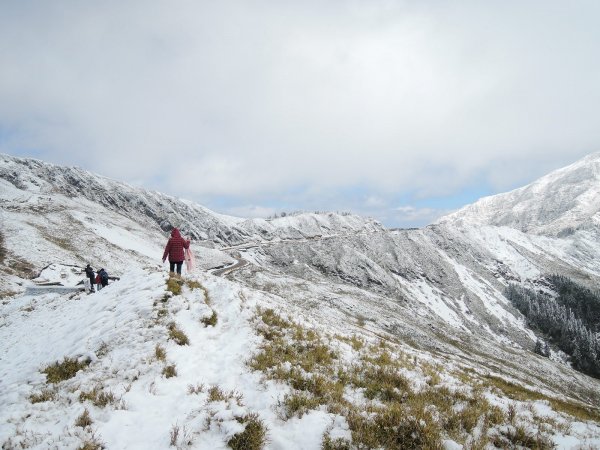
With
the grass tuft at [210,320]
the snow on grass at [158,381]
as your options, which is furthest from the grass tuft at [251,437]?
the grass tuft at [210,320]

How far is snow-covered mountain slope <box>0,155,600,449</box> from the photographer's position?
8.09m

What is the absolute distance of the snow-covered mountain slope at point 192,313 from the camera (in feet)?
26.6

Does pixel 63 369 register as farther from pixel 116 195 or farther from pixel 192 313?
pixel 116 195

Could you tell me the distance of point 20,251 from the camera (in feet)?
175

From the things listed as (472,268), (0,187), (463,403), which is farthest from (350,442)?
(472,268)

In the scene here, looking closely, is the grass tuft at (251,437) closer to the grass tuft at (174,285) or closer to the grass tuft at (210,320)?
the grass tuft at (210,320)

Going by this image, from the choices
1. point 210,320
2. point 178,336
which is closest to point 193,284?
point 210,320

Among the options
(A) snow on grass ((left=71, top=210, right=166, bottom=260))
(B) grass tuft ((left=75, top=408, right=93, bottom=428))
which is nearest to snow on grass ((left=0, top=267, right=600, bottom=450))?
(B) grass tuft ((left=75, top=408, right=93, bottom=428))

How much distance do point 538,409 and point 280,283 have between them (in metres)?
89.9

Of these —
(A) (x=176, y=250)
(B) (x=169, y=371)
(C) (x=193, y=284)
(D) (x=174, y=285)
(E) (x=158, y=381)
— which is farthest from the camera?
(A) (x=176, y=250)

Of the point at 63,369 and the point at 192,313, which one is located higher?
the point at 192,313

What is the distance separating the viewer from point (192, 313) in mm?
14016

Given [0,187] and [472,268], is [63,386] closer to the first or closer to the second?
[0,187]

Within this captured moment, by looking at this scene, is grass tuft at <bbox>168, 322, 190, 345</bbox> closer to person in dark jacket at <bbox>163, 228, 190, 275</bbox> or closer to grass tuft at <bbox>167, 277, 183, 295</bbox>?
grass tuft at <bbox>167, 277, 183, 295</bbox>
